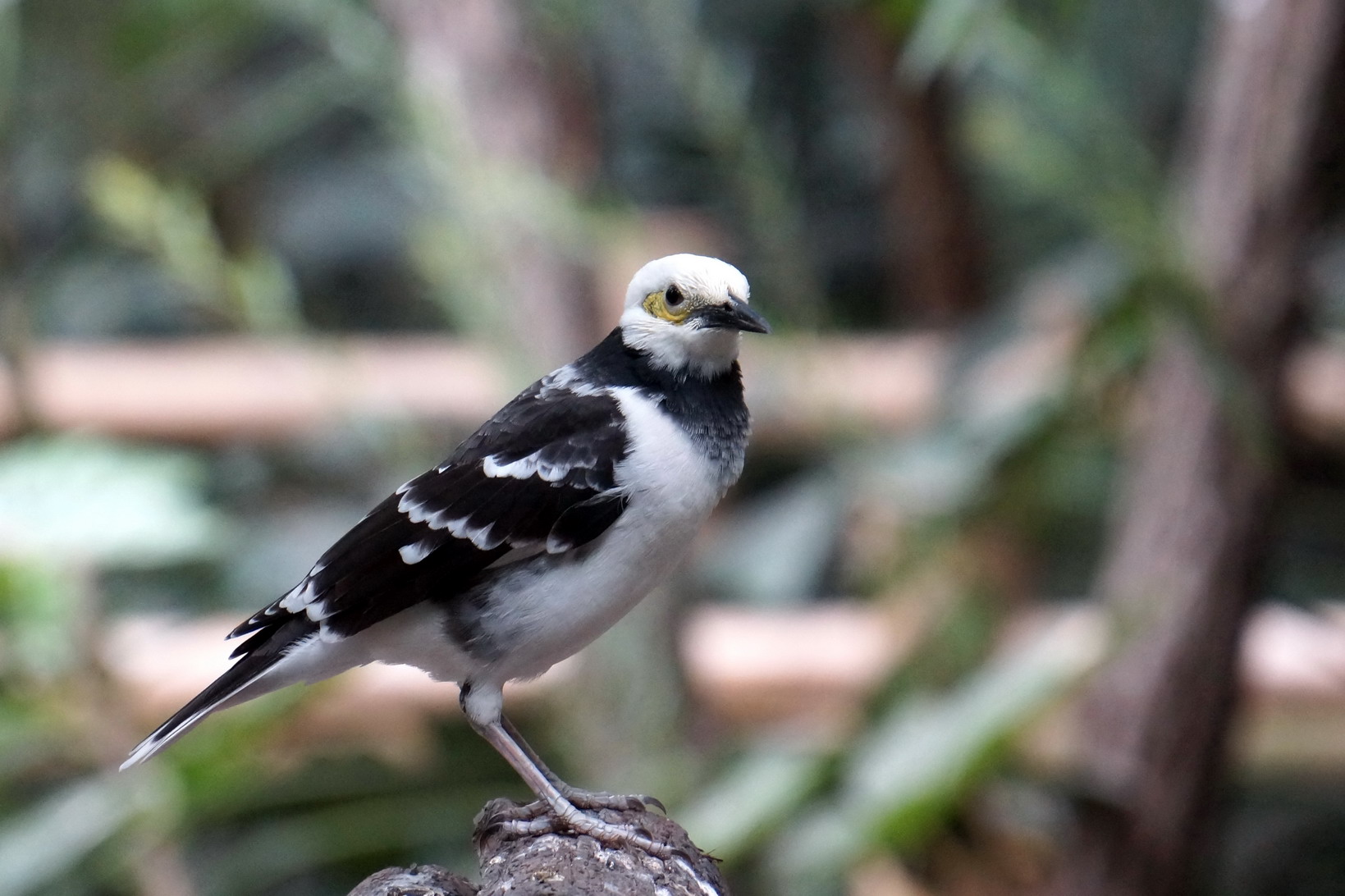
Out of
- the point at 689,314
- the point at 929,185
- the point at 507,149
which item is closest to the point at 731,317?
the point at 689,314

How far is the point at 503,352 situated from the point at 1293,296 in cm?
133

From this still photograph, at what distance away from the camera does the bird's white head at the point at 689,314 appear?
49.3 inches

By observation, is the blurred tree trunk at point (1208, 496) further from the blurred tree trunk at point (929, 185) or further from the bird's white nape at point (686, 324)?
the bird's white nape at point (686, 324)

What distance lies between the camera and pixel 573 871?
116cm

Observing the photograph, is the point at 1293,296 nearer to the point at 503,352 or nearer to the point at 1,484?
the point at 503,352

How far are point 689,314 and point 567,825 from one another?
A: 47 centimetres

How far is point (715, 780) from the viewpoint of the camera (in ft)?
7.62

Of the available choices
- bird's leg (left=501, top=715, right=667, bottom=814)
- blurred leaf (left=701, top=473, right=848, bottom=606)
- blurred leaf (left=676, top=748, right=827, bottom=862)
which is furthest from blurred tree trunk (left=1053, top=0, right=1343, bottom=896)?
bird's leg (left=501, top=715, right=667, bottom=814)

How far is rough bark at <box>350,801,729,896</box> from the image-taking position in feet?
3.73

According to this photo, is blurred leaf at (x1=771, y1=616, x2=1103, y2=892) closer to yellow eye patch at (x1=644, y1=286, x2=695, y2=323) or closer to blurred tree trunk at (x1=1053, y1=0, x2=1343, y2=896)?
blurred tree trunk at (x1=1053, y1=0, x2=1343, y2=896)

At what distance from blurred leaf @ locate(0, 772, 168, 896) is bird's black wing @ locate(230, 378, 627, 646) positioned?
88 cm

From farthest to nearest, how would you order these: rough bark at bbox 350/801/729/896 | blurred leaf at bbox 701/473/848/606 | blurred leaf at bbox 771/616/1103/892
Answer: blurred leaf at bbox 701/473/848/606, blurred leaf at bbox 771/616/1103/892, rough bark at bbox 350/801/729/896

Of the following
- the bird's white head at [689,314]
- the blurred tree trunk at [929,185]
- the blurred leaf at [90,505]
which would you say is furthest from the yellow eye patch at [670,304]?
the blurred tree trunk at [929,185]

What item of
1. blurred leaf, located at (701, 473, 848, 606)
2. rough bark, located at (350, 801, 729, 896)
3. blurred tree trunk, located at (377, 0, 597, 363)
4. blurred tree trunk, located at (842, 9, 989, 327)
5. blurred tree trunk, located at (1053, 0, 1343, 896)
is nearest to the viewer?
rough bark, located at (350, 801, 729, 896)
